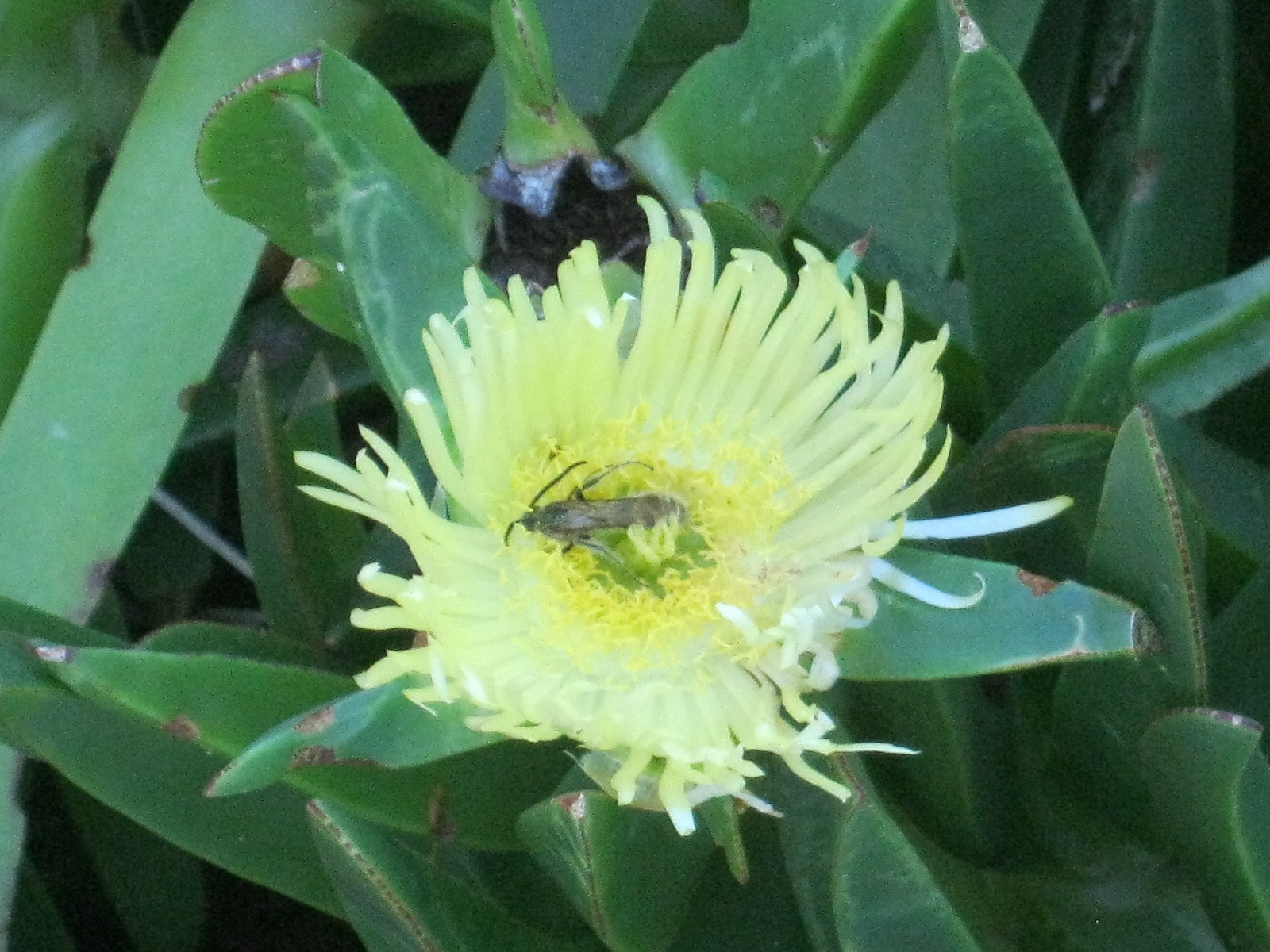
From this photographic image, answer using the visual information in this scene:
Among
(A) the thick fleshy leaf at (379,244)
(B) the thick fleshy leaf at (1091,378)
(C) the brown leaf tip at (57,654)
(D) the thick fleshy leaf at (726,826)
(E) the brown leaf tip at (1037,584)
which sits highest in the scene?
(A) the thick fleshy leaf at (379,244)

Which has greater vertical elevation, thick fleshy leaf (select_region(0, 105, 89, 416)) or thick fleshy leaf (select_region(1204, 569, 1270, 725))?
thick fleshy leaf (select_region(0, 105, 89, 416))

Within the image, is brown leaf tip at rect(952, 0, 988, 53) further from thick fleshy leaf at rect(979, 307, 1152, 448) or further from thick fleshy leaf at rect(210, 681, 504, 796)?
thick fleshy leaf at rect(210, 681, 504, 796)

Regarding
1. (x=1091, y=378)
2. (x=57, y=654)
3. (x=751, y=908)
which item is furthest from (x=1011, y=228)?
(x=57, y=654)

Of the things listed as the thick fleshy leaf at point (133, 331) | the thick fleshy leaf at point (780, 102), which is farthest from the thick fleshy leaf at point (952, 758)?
the thick fleshy leaf at point (133, 331)

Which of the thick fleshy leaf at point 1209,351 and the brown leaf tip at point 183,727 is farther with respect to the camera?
the thick fleshy leaf at point 1209,351

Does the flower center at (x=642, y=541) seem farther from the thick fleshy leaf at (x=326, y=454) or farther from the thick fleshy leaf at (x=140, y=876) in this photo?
the thick fleshy leaf at (x=140, y=876)

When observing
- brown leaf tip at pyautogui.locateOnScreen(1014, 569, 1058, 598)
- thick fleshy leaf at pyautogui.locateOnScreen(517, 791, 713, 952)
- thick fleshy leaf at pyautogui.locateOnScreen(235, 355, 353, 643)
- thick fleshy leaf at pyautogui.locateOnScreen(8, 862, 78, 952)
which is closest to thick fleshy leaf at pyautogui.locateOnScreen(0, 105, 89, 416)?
thick fleshy leaf at pyautogui.locateOnScreen(235, 355, 353, 643)
